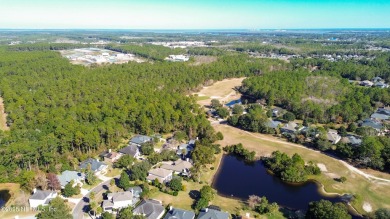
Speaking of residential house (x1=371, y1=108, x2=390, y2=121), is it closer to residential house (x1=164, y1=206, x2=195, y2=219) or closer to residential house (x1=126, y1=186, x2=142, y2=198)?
residential house (x1=164, y1=206, x2=195, y2=219)

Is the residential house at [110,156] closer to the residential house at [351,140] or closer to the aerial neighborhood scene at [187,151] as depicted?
the aerial neighborhood scene at [187,151]

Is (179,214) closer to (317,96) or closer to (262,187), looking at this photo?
(262,187)

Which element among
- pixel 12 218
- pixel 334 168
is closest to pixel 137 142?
pixel 12 218

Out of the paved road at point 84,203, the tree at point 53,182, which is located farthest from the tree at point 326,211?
the tree at point 53,182

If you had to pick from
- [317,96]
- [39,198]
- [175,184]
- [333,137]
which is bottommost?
[39,198]

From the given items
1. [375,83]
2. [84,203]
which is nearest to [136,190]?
[84,203]
